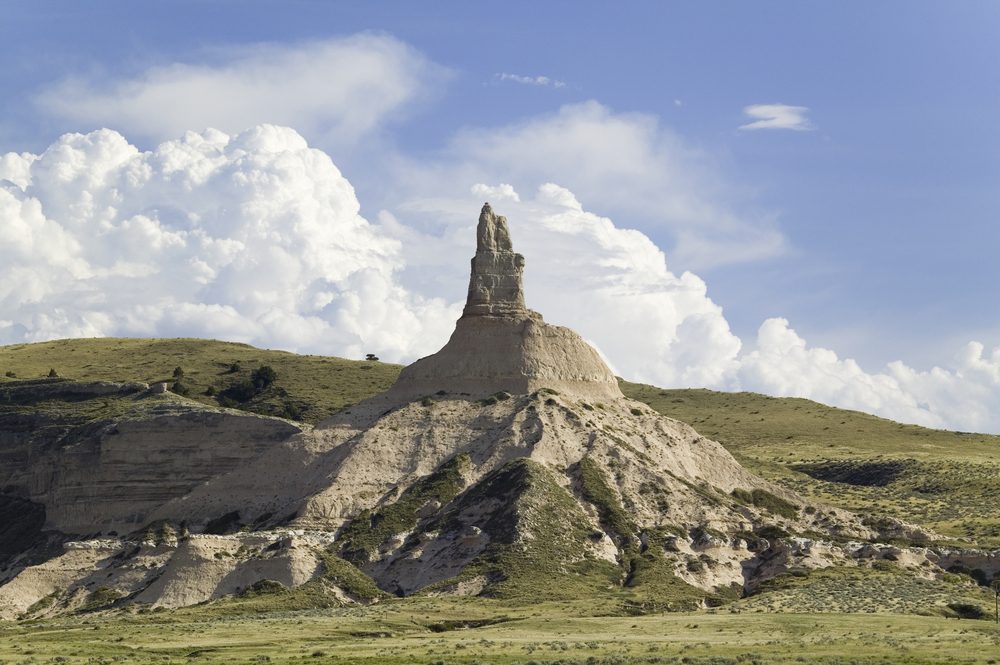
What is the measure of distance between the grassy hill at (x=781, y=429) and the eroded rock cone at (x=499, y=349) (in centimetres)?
2420

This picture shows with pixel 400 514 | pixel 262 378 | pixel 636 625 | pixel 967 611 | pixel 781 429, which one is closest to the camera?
pixel 636 625

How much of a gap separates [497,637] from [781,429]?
10561 cm

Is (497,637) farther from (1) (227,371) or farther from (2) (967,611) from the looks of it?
(1) (227,371)

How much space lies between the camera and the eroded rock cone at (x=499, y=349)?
11825cm

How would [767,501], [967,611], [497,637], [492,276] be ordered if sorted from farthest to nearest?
[492,276]
[767,501]
[967,611]
[497,637]

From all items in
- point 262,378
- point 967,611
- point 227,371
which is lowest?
point 967,611

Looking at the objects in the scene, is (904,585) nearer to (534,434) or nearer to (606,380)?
(534,434)

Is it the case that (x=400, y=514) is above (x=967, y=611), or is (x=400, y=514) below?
above

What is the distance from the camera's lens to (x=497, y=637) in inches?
2953

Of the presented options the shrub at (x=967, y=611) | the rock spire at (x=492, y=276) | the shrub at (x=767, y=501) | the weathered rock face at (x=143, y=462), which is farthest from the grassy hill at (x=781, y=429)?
the rock spire at (x=492, y=276)

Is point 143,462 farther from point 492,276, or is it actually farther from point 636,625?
point 636,625

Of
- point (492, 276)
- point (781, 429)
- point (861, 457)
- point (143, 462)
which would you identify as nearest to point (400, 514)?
point (492, 276)

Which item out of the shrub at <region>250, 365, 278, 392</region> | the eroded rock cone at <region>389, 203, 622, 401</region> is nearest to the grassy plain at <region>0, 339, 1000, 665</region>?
the eroded rock cone at <region>389, 203, 622, 401</region>

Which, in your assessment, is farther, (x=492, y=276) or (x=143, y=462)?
(x=143, y=462)
